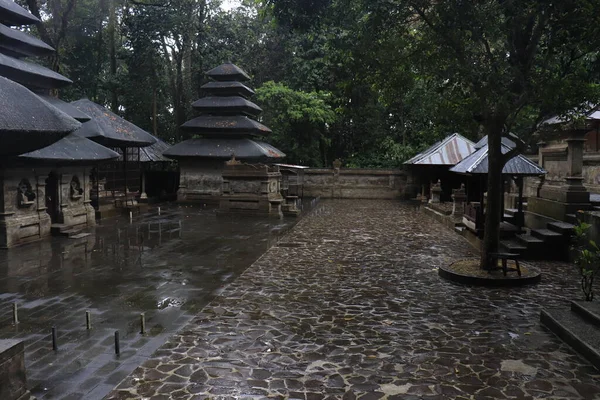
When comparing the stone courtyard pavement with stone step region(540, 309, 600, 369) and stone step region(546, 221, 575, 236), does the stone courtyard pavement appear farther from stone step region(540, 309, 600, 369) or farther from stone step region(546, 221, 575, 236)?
stone step region(546, 221, 575, 236)

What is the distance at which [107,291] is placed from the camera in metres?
8.82

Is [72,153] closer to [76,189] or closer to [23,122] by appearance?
[76,189]

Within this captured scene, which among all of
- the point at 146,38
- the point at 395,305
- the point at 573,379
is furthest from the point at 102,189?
the point at 573,379

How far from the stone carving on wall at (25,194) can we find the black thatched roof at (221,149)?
461 inches

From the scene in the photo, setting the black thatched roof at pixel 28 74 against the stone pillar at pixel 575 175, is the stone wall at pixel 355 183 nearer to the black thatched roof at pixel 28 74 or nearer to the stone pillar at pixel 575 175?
the black thatched roof at pixel 28 74

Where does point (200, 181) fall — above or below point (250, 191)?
above

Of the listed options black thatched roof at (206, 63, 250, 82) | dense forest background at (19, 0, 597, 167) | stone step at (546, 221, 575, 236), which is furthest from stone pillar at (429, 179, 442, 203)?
stone step at (546, 221, 575, 236)

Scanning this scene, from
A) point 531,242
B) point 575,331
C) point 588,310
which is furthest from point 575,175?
point 575,331

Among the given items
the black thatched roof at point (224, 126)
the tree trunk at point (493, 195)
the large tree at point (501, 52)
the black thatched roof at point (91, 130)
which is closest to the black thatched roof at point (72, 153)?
the black thatched roof at point (91, 130)

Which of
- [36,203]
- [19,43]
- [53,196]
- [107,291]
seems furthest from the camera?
[19,43]

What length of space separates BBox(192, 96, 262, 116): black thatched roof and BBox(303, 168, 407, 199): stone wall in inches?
296

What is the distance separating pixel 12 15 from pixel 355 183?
22080 mm

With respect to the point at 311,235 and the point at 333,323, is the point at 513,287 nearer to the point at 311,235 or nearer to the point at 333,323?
the point at 333,323

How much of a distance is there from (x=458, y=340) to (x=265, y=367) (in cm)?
272
